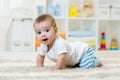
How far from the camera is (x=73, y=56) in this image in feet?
4.65

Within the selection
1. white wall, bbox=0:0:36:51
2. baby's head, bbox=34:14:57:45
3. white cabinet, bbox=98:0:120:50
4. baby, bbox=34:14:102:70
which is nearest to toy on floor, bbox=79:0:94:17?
white cabinet, bbox=98:0:120:50

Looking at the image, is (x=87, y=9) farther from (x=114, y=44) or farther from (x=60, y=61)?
(x=60, y=61)

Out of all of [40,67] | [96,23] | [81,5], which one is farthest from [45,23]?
[81,5]

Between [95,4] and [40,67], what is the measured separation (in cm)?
151

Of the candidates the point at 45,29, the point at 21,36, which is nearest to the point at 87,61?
the point at 45,29

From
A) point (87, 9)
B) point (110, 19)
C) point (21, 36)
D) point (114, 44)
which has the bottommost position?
point (114, 44)

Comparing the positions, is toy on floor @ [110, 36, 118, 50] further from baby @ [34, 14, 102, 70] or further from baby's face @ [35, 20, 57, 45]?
baby's face @ [35, 20, 57, 45]

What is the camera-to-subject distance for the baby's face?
133 centimetres

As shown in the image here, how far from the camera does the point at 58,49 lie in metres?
1.35

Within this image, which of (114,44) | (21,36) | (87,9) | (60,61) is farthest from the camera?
(114,44)

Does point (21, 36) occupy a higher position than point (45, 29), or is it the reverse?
point (45, 29)

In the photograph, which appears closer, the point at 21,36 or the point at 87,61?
the point at 87,61

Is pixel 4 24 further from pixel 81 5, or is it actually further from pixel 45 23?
pixel 45 23

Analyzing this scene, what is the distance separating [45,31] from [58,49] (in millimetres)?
102
